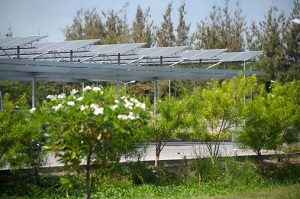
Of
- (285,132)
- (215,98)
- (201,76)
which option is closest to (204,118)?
(215,98)

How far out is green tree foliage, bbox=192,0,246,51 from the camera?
53750 millimetres

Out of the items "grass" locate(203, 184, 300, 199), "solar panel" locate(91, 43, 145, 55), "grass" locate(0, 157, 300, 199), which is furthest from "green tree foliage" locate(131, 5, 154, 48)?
"grass" locate(203, 184, 300, 199)

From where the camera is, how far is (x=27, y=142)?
12.9 meters

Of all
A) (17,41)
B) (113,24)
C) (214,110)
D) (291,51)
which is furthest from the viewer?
(113,24)

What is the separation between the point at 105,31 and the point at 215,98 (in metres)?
39.2

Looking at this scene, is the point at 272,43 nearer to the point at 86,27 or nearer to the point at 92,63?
the point at 86,27

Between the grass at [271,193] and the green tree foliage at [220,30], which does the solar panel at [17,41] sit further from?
the green tree foliage at [220,30]

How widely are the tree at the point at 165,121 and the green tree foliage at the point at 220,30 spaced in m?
38.6

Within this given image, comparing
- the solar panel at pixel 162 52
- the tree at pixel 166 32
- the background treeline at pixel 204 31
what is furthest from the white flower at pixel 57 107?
the tree at pixel 166 32

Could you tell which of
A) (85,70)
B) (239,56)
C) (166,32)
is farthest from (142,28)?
(85,70)

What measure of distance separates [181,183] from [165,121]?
195 centimetres

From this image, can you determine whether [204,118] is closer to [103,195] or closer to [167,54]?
[103,195]

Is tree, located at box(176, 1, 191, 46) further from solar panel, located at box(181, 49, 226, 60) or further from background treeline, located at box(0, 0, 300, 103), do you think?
solar panel, located at box(181, 49, 226, 60)

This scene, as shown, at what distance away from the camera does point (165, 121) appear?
50.3ft
